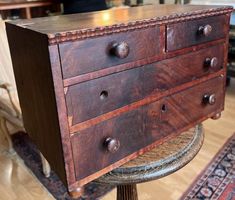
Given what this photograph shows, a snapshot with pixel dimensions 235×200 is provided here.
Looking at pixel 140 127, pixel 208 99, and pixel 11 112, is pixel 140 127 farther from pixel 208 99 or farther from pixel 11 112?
pixel 11 112

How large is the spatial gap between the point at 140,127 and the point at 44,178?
45.0 inches

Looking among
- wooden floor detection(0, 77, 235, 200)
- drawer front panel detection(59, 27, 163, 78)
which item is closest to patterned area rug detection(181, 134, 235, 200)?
wooden floor detection(0, 77, 235, 200)

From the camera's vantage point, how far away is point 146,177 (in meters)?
0.77

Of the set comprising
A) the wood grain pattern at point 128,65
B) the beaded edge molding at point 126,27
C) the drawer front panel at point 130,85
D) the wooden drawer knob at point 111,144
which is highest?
the beaded edge molding at point 126,27

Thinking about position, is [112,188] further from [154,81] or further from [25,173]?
[154,81]

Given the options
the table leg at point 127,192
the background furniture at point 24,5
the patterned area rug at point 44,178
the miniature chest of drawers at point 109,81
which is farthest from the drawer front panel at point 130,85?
the background furniture at point 24,5

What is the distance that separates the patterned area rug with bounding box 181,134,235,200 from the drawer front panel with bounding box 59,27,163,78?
1.05 meters

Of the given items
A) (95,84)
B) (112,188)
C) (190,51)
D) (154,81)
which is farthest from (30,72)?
(112,188)

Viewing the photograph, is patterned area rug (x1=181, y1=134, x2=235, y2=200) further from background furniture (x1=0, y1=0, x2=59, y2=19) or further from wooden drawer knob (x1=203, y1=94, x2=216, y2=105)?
background furniture (x1=0, y1=0, x2=59, y2=19)

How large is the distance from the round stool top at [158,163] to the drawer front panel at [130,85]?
189 mm

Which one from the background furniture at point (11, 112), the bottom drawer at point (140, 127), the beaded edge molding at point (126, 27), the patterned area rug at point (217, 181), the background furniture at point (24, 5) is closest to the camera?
the beaded edge molding at point (126, 27)

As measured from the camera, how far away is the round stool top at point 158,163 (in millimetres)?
768

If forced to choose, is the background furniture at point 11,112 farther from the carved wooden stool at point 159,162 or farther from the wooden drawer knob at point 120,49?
the wooden drawer knob at point 120,49

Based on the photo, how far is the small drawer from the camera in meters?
0.75
